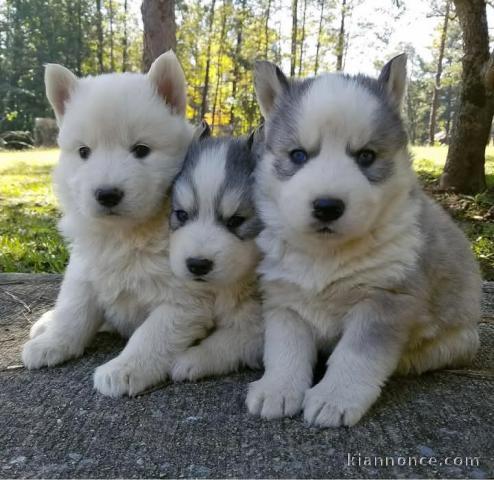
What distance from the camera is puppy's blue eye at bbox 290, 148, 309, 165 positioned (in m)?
2.57

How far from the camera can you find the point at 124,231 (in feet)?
9.73

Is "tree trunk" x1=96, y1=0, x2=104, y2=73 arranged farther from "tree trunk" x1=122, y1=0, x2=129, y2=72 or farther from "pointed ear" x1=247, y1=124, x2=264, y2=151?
"pointed ear" x1=247, y1=124, x2=264, y2=151

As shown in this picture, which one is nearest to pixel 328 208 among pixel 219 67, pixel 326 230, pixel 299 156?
pixel 326 230

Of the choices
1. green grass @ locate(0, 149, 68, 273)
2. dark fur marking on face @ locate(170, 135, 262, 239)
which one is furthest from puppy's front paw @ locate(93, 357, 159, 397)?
green grass @ locate(0, 149, 68, 273)

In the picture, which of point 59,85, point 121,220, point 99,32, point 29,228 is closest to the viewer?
point 121,220

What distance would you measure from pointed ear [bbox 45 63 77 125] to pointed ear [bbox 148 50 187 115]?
0.47 meters

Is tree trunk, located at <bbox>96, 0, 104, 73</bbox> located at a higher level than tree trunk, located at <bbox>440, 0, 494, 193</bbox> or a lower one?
higher

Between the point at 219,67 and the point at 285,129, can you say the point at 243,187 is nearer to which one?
the point at 285,129

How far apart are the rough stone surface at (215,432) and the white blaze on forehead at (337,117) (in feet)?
4.38

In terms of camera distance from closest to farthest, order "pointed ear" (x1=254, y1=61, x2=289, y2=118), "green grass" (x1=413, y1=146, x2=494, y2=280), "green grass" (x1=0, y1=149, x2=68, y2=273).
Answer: "pointed ear" (x1=254, y1=61, x2=289, y2=118) → "green grass" (x1=0, y1=149, x2=68, y2=273) → "green grass" (x1=413, y1=146, x2=494, y2=280)

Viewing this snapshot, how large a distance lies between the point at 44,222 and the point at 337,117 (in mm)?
6530

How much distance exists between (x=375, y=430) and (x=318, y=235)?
923mm

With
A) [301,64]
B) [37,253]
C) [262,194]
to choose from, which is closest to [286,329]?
[262,194]

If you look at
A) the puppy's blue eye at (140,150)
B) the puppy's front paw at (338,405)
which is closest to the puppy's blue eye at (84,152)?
the puppy's blue eye at (140,150)
